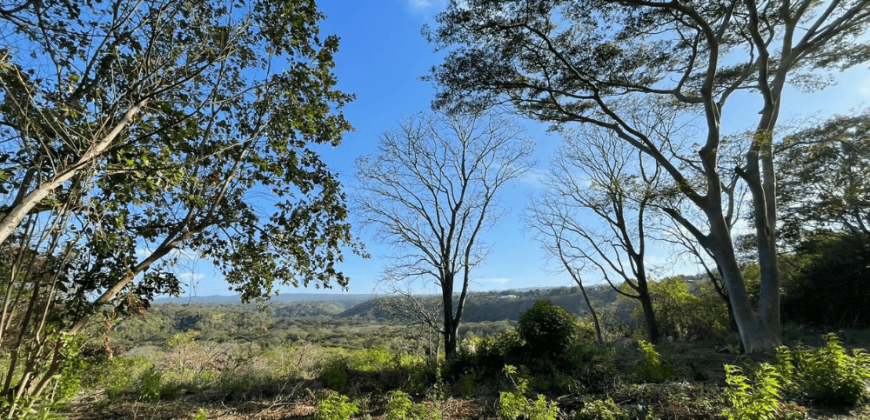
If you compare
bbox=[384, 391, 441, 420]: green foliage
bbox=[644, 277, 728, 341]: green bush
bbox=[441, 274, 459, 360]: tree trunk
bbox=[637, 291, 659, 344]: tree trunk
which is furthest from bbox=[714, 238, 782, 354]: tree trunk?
bbox=[644, 277, 728, 341]: green bush

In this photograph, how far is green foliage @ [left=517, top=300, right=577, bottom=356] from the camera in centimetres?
751

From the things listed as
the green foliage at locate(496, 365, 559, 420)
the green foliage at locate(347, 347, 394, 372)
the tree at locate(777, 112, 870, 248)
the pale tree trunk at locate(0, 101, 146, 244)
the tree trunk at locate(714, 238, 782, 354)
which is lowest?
the green foliage at locate(347, 347, 394, 372)

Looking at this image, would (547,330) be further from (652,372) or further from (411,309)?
(411,309)

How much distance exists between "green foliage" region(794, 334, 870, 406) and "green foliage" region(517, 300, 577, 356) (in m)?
3.68

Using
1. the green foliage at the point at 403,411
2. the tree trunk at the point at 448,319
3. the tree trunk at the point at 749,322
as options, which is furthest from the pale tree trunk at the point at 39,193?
the tree trunk at the point at 749,322

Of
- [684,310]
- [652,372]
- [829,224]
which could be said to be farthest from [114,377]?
[829,224]

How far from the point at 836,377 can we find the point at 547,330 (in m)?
4.23

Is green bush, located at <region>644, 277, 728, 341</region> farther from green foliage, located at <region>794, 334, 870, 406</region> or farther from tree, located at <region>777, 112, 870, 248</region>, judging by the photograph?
green foliage, located at <region>794, 334, 870, 406</region>

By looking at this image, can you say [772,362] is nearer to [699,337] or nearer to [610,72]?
[610,72]

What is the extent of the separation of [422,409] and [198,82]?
448cm

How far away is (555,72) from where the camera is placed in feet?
29.5

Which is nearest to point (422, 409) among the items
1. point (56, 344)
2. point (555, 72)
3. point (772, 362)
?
point (56, 344)

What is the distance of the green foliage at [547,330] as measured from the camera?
751 centimetres

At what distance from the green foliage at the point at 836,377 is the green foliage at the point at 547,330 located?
3.68 m
